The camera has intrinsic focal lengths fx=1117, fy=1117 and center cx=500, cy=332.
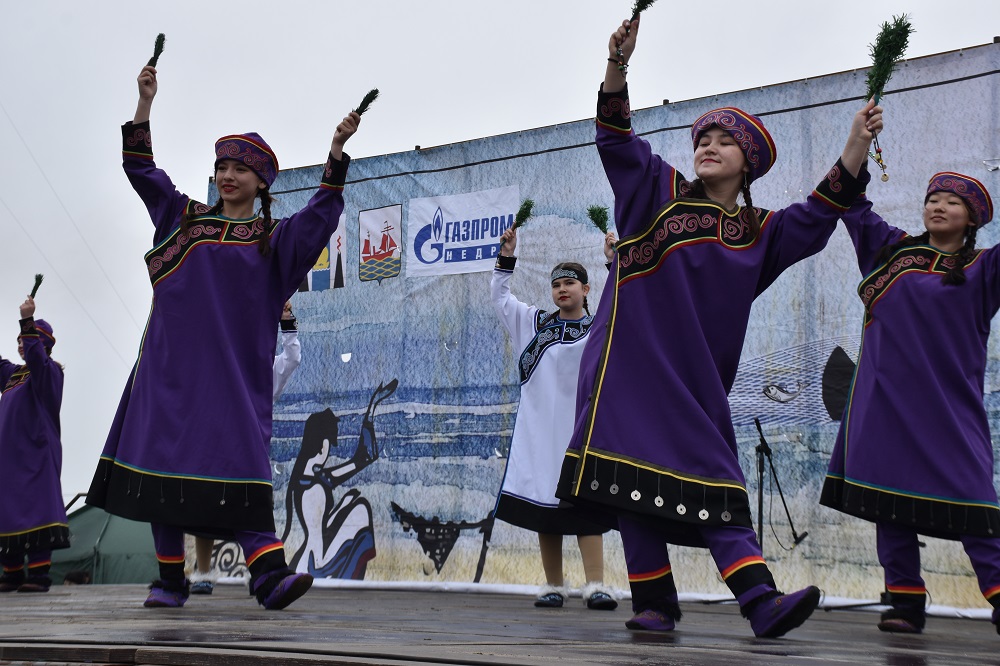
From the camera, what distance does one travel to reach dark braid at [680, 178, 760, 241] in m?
3.05

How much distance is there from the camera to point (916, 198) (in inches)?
223

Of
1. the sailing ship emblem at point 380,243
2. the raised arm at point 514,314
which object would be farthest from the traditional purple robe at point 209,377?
the sailing ship emblem at point 380,243

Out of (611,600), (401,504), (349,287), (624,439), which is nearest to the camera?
(624,439)

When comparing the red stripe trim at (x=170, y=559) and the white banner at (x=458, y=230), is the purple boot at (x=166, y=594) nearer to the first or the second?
the red stripe trim at (x=170, y=559)

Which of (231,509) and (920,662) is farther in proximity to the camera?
(231,509)

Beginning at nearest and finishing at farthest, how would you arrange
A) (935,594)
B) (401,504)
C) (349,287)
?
(935,594)
(401,504)
(349,287)

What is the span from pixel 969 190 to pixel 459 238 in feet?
11.8

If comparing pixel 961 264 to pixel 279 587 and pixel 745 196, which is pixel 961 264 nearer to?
pixel 745 196

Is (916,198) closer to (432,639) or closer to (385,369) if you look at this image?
(385,369)

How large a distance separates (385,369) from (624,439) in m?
4.46

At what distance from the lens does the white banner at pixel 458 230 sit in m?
6.95

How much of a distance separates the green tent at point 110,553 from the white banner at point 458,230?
350 cm

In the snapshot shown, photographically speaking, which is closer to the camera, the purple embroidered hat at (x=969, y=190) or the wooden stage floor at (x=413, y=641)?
the wooden stage floor at (x=413, y=641)

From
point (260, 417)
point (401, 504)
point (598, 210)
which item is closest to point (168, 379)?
point (260, 417)
